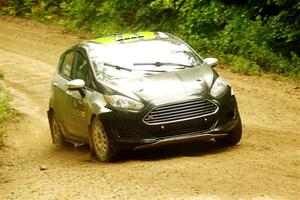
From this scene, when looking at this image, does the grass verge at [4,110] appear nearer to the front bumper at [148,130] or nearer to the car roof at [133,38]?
the car roof at [133,38]

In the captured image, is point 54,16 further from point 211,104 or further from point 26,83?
point 211,104

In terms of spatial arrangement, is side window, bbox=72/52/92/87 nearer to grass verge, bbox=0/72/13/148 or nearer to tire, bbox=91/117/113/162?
tire, bbox=91/117/113/162

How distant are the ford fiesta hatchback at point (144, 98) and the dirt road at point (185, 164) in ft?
1.12

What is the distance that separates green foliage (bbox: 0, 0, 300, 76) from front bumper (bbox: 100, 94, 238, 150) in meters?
7.39

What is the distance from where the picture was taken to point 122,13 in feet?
80.9

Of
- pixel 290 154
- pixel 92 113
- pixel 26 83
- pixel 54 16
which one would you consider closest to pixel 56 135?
pixel 92 113

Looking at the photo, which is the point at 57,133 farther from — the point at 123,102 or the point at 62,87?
the point at 123,102

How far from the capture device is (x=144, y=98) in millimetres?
9656

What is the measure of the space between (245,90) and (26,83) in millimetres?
6826

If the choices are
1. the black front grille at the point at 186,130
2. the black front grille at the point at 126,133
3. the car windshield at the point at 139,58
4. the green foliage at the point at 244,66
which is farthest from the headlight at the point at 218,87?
the green foliage at the point at 244,66

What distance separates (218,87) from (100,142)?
1.83 meters

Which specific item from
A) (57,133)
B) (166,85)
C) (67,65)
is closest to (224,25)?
(57,133)

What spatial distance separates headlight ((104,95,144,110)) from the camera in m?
9.62

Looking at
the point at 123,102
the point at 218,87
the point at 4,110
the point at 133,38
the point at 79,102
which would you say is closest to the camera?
the point at 123,102
